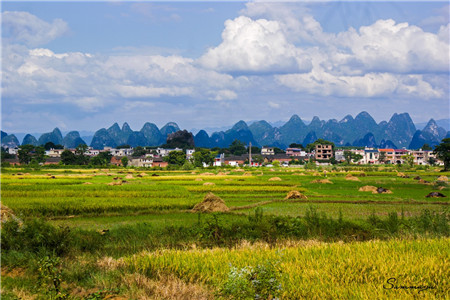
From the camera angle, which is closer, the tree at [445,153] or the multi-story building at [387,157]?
the tree at [445,153]

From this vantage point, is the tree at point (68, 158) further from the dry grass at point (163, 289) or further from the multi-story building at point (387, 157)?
the dry grass at point (163, 289)

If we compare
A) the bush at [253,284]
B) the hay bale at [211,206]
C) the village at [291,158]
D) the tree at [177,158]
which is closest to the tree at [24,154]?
the village at [291,158]

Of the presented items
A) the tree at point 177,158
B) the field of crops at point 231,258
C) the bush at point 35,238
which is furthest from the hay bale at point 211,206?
the tree at point 177,158

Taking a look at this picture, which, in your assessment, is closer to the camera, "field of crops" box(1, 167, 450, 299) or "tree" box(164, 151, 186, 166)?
"field of crops" box(1, 167, 450, 299)

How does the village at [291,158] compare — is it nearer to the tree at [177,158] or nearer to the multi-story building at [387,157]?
the multi-story building at [387,157]

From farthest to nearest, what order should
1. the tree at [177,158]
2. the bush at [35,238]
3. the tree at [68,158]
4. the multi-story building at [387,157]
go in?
the multi-story building at [387,157] < the tree at [68,158] < the tree at [177,158] < the bush at [35,238]

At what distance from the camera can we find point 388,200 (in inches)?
992

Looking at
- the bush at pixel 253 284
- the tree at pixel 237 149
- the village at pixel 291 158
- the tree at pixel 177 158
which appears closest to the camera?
the bush at pixel 253 284

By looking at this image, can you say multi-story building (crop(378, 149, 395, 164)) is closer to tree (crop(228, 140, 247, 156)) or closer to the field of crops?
tree (crop(228, 140, 247, 156))

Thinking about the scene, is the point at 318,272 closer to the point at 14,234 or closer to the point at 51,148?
the point at 14,234

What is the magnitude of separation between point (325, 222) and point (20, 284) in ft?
27.1

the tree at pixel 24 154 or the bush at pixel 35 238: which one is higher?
the tree at pixel 24 154

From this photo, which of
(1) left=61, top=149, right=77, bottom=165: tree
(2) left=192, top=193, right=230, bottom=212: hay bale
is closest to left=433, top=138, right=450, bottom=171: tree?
(2) left=192, top=193, right=230, bottom=212: hay bale

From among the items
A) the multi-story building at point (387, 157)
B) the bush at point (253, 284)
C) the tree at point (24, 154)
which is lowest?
the multi-story building at point (387, 157)
